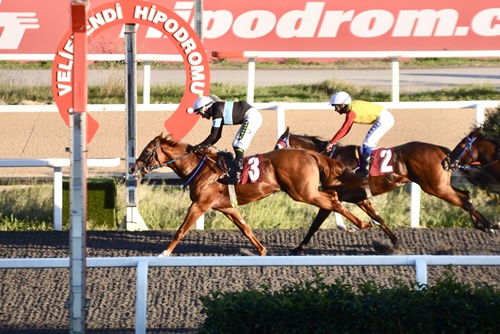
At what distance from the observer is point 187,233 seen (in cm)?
1022

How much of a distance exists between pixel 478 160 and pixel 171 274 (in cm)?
355

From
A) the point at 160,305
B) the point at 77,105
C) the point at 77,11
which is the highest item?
the point at 77,11

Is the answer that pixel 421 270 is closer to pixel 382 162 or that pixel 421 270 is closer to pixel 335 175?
pixel 335 175

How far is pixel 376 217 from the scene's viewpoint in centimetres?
1001

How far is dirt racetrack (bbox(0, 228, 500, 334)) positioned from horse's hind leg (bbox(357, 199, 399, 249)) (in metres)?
0.12

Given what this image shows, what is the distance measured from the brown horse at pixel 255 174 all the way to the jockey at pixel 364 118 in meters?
0.47

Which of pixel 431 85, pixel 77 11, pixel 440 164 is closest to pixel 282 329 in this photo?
pixel 77 11

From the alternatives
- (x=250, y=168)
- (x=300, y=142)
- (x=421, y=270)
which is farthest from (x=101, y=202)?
(x=421, y=270)

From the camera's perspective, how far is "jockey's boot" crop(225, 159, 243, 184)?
32.2ft

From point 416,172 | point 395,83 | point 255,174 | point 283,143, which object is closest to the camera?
point 255,174

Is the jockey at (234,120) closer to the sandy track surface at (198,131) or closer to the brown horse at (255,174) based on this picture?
the brown horse at (255,174)

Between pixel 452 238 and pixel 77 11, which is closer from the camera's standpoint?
pixel 77 11

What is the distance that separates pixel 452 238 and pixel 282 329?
4.83 metres

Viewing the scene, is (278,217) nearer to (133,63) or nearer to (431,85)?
(133,63)
